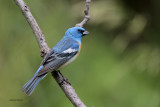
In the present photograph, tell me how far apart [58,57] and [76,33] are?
357mm

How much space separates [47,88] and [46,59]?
38 centimetres

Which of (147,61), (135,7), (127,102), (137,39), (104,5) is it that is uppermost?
(104,5)

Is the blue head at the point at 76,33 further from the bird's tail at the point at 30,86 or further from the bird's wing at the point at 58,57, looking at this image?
the bird's tail at the point at 30,86

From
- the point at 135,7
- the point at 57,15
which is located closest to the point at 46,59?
the point at 57,15

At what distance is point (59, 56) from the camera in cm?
268

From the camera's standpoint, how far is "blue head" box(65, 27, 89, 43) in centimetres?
288

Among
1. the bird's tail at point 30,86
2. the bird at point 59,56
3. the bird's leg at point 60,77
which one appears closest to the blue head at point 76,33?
the bird at point 59,56

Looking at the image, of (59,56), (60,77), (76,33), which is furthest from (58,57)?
(76,33)

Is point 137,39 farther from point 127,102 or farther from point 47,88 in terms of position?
point 47,88

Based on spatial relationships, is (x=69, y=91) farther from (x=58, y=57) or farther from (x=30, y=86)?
(x=58, y=57)

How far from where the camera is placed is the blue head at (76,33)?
288 centimetres

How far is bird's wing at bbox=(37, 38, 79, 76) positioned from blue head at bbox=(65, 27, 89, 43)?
0.09 metres

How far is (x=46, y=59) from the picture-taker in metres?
2.56

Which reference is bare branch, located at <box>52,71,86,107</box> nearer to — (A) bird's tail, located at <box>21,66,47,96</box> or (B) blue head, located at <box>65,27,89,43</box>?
(A) bird's tail, located at <box>21,66,47,96</box>
